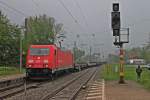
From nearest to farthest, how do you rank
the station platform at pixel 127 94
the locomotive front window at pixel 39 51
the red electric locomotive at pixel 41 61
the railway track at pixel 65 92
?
the station platform at pixel 127 94 < the railway track at pixel 65 92 < the red electric locomotive at pixel 41 61 < the locomotive front window at pixel 39 51

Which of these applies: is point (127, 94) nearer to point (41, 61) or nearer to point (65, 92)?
point (65, 92)

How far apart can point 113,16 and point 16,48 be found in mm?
44310

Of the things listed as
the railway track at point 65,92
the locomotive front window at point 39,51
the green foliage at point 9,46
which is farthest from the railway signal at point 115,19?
the green foliage at point 9,46

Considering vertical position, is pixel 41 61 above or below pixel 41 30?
below

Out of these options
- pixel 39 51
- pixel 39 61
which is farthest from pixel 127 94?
pixel 39 51

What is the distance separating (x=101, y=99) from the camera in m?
18.4

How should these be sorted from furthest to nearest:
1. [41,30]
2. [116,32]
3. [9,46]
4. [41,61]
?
[41,30], [9,46], [41,61], [116,32]

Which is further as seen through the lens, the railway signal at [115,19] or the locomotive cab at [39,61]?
the locomotive cab at [39,61]

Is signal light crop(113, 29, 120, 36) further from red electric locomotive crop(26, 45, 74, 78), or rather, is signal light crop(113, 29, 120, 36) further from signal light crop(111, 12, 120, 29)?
red electric locomotive crop(26, 45, 74, 78)

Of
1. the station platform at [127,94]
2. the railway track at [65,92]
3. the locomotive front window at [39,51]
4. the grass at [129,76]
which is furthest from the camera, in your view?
the locomotive front window at [39,51]

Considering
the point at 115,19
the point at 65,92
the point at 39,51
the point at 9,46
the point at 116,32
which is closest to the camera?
the point at 65,92

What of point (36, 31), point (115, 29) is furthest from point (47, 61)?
point (36, 31)

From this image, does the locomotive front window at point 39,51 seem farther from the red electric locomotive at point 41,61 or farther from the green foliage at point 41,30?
the green foliage at point 41,30

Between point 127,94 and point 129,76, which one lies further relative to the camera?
point 129,76
